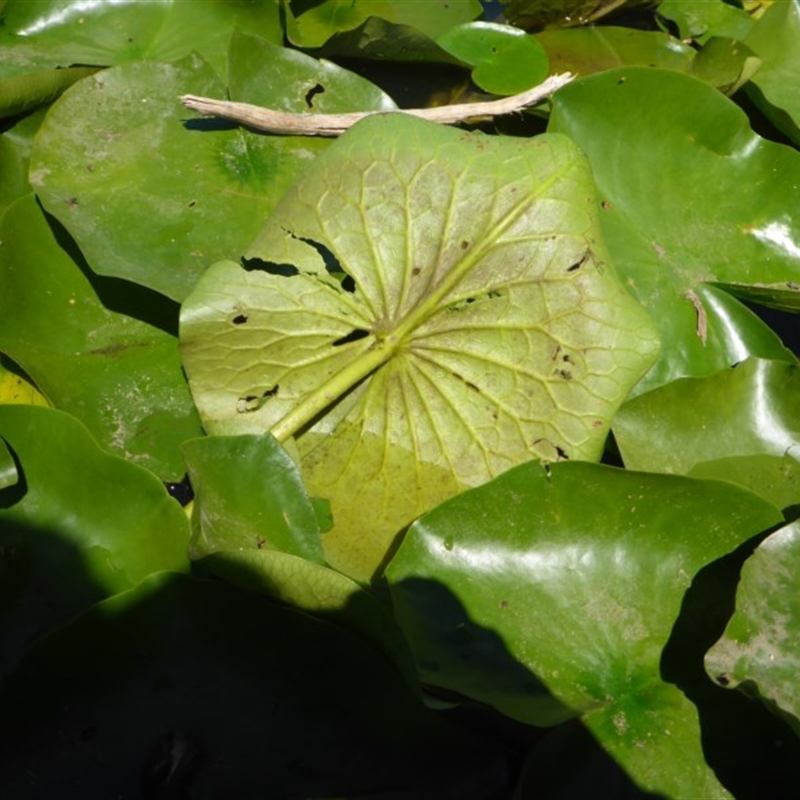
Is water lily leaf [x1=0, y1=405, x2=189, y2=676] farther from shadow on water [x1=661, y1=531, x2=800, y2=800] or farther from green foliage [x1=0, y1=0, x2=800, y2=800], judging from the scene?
shadow on water [x1=661, y1=531, x2=800, y2=800]

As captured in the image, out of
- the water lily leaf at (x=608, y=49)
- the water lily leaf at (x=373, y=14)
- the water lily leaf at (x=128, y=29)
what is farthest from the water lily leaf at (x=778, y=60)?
the water lily leaf at (x=128, y=29)

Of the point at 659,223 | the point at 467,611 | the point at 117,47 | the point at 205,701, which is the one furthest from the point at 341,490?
the point at 117,47

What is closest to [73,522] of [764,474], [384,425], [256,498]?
[256,498]

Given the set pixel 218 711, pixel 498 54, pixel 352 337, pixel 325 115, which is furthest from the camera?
pixel 498 54

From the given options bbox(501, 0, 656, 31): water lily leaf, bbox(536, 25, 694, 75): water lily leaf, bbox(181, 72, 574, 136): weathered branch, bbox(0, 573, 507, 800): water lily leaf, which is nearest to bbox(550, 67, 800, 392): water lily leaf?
bbox(181, 72, 574, 136): weathered branch

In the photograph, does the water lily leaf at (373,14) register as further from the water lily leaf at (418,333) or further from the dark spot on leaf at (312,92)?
the water lily leaf at (418,333)

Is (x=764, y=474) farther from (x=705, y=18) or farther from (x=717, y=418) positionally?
(x=705, y=18)
